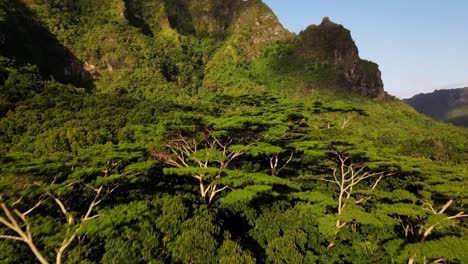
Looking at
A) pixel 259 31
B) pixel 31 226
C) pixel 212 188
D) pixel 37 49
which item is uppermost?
pixel 259 31

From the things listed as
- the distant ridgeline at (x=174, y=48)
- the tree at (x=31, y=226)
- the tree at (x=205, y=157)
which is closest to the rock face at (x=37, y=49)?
the distant ridgeline at (x=174, y=48)

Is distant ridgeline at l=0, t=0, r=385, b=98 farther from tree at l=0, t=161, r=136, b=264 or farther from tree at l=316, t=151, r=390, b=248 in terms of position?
tree at l=316, t=151, r=390, b=248

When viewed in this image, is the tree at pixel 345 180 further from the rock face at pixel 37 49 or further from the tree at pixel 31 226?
the rock face at pixel 37 49

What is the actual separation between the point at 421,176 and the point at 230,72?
113951 millimetres

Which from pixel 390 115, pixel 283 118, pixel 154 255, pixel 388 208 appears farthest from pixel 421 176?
pixel 390 115

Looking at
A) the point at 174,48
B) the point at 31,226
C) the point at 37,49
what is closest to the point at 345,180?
the point at 31,226

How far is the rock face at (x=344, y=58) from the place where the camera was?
134 metres

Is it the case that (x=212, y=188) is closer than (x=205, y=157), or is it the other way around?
(x=205, y=157)

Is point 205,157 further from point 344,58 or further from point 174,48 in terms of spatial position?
point 344,58

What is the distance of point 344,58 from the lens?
137250mm

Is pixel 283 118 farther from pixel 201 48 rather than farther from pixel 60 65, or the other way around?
pixel 201 48

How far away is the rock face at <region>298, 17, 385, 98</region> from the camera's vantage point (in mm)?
134250

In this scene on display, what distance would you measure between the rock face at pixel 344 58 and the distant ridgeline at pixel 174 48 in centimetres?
40

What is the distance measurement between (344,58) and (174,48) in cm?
6914
